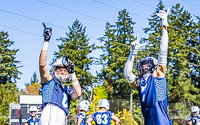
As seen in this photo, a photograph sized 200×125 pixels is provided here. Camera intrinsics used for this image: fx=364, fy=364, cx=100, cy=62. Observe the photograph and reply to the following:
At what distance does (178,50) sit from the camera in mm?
47500

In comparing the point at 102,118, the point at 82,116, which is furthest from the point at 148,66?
the point at 82,116

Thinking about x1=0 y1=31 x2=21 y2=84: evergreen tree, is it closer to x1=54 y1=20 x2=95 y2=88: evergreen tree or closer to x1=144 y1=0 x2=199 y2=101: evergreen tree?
x1=54 y1=20 x2=95 y2=88: evergreen tree

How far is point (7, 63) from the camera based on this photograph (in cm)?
5378

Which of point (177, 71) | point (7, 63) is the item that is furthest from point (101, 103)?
point (7, 63)

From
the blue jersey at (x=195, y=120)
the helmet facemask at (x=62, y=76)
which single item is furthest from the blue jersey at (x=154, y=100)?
the blue jersey at (x=195, y=120)

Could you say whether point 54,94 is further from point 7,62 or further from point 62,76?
point 7,62

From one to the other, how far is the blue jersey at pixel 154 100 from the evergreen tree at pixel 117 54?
42.2 meters

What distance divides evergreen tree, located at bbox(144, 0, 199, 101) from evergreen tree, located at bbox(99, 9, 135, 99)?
313 centimetres

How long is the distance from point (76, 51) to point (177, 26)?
14254 mm

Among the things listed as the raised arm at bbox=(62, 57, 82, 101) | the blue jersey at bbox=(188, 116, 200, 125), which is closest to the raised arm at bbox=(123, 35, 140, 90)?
the raised arm at bbox=(62, 57, 82, 101)

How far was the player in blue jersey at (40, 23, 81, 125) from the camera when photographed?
479 centimetres

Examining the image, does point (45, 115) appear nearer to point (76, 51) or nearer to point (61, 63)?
point (61, 63)

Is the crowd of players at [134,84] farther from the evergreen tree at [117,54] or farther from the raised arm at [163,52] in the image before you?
the evergreen tree at [117,54]

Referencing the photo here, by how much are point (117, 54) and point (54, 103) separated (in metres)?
43.2
